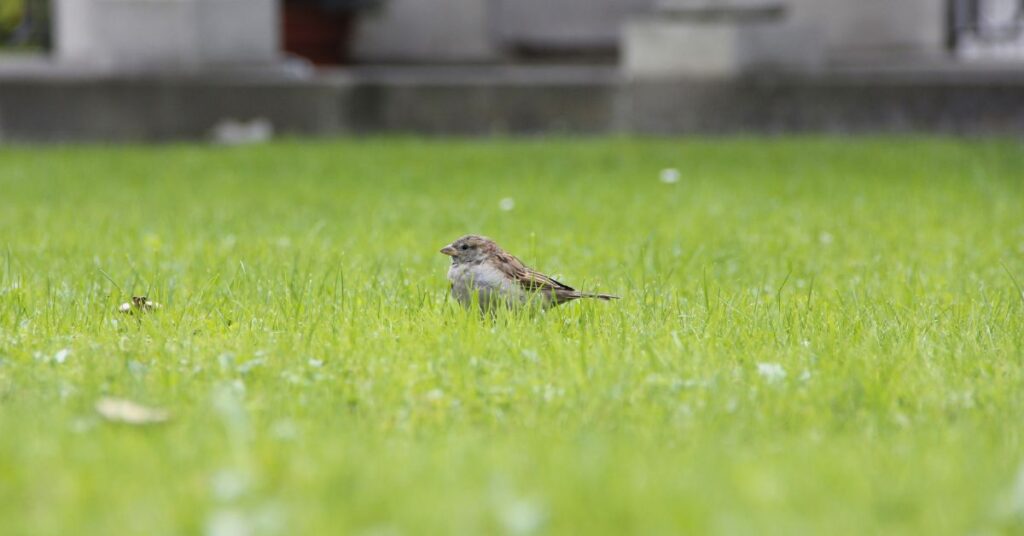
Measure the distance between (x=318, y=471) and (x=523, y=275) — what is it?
214cm

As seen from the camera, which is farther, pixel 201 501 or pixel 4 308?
pixel 4 308

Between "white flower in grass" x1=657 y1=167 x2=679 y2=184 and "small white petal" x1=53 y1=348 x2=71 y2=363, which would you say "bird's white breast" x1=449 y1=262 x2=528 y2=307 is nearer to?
"small white petal" x1=53 y1=348 x2=71 y2=363

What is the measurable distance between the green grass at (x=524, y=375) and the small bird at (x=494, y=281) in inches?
3.3

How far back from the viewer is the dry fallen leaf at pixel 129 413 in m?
3.26

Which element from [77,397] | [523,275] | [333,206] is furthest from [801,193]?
[77,397]

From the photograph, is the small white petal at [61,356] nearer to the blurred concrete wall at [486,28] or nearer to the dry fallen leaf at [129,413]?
the dry fallen leaf at [129,413]

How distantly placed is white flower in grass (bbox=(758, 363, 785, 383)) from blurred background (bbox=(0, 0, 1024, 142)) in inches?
417

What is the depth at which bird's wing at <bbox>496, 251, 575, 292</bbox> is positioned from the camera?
189 inches

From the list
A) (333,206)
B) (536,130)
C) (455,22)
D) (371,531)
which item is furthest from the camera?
(455,22)

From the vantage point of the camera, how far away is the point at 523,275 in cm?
483

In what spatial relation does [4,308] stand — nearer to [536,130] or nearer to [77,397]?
[77,397]

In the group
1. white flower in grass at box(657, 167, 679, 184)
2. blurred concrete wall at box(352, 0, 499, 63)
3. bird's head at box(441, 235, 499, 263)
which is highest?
bird's head at box(441, 235, 499, 263)

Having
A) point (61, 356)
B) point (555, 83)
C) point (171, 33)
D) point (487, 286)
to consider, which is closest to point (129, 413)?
point (61, 356)

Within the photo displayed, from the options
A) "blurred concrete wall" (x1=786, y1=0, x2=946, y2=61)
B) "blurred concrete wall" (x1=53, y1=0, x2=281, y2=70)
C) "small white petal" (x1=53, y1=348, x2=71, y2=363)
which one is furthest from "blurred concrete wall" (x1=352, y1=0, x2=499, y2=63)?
"small white petal" (x1=53, y1=348, x2=71, y2=363)
